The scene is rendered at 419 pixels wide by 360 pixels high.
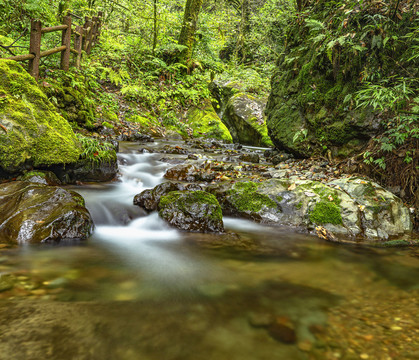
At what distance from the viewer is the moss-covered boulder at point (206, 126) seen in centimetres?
1218

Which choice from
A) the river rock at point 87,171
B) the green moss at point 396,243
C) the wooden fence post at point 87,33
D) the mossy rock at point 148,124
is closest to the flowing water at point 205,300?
the green moss at point 396,243

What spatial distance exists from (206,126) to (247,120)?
204 centimetres

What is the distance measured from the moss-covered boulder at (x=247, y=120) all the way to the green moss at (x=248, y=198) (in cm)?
755

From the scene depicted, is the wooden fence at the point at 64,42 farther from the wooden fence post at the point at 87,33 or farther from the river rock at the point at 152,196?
the river rock at the point at 152,196

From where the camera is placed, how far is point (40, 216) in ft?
10.2

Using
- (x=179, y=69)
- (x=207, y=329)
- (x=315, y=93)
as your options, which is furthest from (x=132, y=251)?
(x=179, y=69)

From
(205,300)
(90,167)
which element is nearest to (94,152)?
(90,167)

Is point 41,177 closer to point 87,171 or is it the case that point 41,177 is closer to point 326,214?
point 87,171

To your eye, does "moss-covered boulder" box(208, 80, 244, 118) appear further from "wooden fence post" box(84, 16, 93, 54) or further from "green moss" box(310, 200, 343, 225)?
"green moss" box(310, 200, 343, 225)

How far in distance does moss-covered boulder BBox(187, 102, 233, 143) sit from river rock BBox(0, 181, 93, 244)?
29.5 feet

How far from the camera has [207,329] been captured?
1.75m

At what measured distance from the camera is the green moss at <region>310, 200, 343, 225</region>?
399 centimetres

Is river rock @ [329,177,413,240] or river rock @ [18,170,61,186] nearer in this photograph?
river rock @ [329,177,413,240]

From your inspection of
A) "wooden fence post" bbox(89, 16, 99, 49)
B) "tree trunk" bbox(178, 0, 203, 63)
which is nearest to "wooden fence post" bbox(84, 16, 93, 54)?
"wooden fence post" bbox(89, 16, 99, 49)
